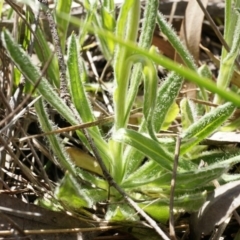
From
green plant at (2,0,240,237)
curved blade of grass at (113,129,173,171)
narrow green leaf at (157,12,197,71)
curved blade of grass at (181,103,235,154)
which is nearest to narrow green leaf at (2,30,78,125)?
green plant at (2,0,240,237)

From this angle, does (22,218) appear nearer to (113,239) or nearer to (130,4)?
(113,239)

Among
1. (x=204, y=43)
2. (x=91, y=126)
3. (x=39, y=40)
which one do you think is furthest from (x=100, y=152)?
(x=204, y=43)

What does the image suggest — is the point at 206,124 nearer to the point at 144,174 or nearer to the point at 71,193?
the point at 144,174

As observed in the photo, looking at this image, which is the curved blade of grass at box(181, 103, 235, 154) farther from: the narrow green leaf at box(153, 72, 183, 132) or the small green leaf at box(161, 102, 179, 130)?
the small green leaf at box(161, 102, 179, 130)

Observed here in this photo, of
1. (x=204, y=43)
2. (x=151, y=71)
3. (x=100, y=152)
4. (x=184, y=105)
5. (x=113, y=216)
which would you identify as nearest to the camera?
(x=151, y=71)

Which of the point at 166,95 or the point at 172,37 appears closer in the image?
the point at 166,95

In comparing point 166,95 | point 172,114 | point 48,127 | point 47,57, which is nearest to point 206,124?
point 166,95

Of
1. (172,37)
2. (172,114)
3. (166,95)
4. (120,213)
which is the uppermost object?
(172,37)
